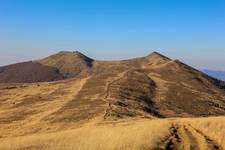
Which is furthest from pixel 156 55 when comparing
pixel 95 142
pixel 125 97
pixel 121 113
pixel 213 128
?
pixel 95 142

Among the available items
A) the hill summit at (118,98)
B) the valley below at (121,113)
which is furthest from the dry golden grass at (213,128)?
the hill summit at (118,98)

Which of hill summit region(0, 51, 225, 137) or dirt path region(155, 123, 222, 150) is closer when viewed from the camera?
dirt path region(155, 123, 222, 150)

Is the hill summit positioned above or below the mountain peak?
below

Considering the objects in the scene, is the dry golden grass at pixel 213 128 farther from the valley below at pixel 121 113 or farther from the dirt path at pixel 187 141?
the dirt path at pixel 187 141

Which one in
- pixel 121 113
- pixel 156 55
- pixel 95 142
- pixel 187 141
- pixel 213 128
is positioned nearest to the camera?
pixel 95 142

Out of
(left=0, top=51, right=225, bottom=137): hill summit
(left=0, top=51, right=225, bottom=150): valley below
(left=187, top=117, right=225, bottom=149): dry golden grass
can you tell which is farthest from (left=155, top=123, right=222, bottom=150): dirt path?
(left=0, top=51, right=225, bottom=137): hill summit

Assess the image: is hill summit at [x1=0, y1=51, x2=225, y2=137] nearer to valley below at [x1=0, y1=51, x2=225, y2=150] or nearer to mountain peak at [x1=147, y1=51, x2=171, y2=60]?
valley below at [x1=0, y1=51, x2=225, y2=150]

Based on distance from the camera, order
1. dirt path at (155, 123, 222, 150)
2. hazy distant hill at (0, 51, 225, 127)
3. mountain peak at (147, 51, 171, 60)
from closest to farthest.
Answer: dirt path at (155, 123, 222, 150) → hazy distant hill at (0, 51, 225, 127) → mountain peak at (147, 51, 171, 60)

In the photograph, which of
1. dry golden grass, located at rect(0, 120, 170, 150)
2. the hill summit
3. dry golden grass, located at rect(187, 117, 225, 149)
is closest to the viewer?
dry golden grass, located at rect(0, 120, 170, 150)

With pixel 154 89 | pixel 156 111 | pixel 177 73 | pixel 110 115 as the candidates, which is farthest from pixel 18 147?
pixel 177 73

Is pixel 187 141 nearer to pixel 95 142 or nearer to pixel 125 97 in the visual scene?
pixel 95 142
